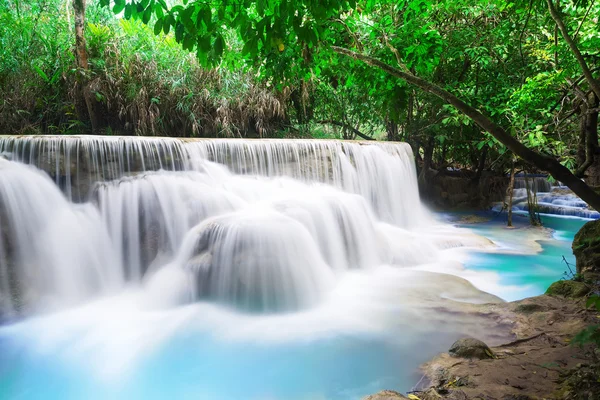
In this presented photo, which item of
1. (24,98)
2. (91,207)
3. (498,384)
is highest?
(24,98)

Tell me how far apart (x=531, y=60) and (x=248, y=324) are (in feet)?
28.2

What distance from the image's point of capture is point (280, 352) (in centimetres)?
405

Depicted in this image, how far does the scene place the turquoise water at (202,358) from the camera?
3.53 m

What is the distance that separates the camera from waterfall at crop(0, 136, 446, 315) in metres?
5.20

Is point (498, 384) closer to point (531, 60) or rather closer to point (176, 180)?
point (176, 180)

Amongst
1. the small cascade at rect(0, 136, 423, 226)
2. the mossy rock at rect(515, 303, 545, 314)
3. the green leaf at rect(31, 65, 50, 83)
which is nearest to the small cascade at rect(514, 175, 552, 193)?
the small cascade at rect(0, 136, 423, 226)

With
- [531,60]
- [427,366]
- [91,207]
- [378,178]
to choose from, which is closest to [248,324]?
[427,366]

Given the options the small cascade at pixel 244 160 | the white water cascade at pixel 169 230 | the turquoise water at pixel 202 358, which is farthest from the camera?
the small cascade at pixel 244 160

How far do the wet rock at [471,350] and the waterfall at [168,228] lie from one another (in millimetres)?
2154

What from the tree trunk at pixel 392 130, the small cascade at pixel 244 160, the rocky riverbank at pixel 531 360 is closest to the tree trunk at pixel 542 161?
the rocky riverbank at pixel 531 360

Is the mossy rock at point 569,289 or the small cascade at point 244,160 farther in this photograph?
the small cascade at point 244,160

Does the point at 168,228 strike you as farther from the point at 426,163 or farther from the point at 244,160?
the point at 426,163

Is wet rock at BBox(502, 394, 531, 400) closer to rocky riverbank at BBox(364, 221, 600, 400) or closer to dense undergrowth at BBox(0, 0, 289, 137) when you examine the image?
rocky riverbank at BBox(364, 221, 600, 400)

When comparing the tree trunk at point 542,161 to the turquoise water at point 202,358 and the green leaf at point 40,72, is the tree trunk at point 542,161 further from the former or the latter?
the green leaf at point 40,72
